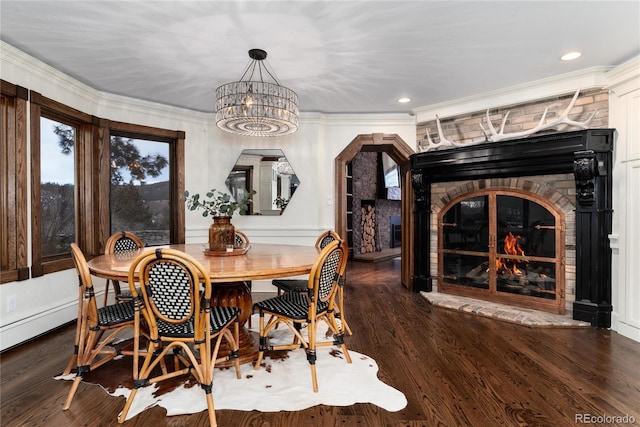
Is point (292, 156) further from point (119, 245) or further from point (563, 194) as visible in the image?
point (563, 194)

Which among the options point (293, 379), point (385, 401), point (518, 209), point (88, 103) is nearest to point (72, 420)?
point (293, 379)

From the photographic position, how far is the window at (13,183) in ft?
8.87

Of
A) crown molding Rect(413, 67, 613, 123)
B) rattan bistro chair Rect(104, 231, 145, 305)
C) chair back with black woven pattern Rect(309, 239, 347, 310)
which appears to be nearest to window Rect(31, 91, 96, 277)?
rattan bistro chair Rect(104, 231, 145, 305)

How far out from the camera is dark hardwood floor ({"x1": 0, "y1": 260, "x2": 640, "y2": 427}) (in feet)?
5.79

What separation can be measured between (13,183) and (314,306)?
8.82ft

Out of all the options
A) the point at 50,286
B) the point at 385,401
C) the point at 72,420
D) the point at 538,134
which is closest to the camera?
the point at 72,420

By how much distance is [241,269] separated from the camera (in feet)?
6.44

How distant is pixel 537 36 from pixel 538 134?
3.95 feet

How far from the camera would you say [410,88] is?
360 cm

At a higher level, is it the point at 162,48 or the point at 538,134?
the point at 162,48

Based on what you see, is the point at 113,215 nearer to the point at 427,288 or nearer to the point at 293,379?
the point at 293,379

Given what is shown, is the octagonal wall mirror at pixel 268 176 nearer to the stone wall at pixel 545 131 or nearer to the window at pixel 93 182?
the window at pixel 93 182

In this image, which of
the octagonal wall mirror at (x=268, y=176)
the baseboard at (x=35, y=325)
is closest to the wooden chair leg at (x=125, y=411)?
the baseboard at (x=35, y=325)

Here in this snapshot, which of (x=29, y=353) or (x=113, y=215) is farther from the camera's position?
(x=113, y=215)
